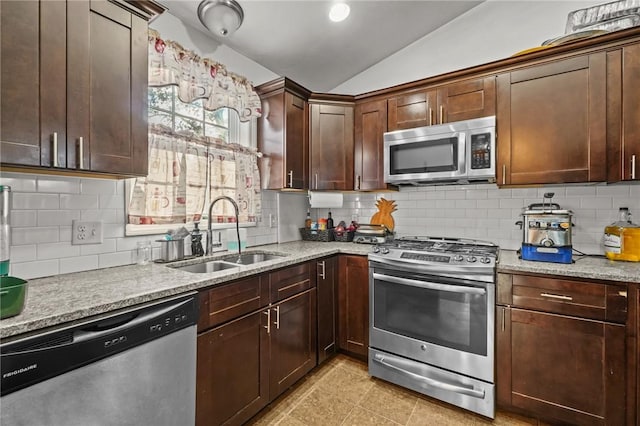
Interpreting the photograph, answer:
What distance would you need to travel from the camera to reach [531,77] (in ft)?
6.79

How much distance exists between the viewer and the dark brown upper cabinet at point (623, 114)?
1800 millimetres

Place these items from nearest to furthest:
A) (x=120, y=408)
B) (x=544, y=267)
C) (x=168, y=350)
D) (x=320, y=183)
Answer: (x=120, y=408), (x=168, y=350), (x=544, y=267), (x=320, y=183)

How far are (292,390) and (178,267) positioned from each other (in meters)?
1.17

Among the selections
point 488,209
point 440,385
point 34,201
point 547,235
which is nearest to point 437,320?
point 440,385

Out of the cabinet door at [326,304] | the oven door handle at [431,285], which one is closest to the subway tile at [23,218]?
the cabinet door at [326,304]

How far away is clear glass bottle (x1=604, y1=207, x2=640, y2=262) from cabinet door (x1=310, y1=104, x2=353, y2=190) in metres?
1.90

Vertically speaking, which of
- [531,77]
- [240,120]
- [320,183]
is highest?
[531,77]

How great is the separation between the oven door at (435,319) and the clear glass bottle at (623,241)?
887 mm

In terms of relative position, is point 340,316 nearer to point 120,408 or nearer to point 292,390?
point 292,390

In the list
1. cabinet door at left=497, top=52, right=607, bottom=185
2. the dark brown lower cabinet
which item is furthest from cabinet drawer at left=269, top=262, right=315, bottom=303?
cabinet door at left=497, top=52, right=607, bottom=185

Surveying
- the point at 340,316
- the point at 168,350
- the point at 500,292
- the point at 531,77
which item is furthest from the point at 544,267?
the point at 168,350

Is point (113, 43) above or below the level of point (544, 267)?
above

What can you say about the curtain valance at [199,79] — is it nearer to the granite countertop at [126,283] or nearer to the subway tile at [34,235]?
the subway tile at [34,235]

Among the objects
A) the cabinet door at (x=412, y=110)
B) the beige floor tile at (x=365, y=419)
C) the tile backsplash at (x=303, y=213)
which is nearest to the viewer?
the tile backsplash at (x=303, y=213)
